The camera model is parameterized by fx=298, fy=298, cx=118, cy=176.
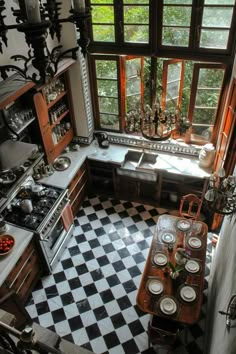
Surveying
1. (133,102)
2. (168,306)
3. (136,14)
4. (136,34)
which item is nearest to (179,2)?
(136,14)

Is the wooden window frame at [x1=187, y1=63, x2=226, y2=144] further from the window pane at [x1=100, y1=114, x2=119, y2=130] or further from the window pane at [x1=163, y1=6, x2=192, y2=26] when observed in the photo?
the window pane at [x1=100, y1=114, x2=119, y2=130]

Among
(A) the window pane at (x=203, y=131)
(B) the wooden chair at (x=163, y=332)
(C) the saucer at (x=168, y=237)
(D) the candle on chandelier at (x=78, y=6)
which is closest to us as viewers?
(D) the candle on chandelier at (x=78, y=6)

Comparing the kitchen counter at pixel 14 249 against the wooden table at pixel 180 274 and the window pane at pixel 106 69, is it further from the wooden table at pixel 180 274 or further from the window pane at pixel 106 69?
the window pane at pixel 106 69

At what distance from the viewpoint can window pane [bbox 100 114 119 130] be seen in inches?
224

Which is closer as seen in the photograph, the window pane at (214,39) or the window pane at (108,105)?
the window pane at (214,39)

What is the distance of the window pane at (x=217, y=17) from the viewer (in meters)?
4.06

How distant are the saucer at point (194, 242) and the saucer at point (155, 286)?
718 mm

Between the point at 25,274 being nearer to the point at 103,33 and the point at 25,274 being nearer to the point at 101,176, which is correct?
the point at 101,176

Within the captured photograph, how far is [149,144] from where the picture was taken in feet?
18.3

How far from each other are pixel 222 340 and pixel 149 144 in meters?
3.61

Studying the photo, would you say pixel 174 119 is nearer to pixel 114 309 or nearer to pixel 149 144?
pixel 149 144

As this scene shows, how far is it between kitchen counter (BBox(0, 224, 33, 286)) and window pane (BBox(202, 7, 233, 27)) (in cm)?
388

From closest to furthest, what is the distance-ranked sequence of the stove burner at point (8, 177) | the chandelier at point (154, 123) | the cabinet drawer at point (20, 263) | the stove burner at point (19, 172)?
the chandelier at point (154, 123) → the cabinet drawer at point (20, 263) → the stove burner at point (8, 177) → the stove burner at point (19, 172)

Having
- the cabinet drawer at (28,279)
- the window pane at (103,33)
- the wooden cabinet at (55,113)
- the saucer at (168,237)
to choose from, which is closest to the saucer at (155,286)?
the saucer at (168,237)
